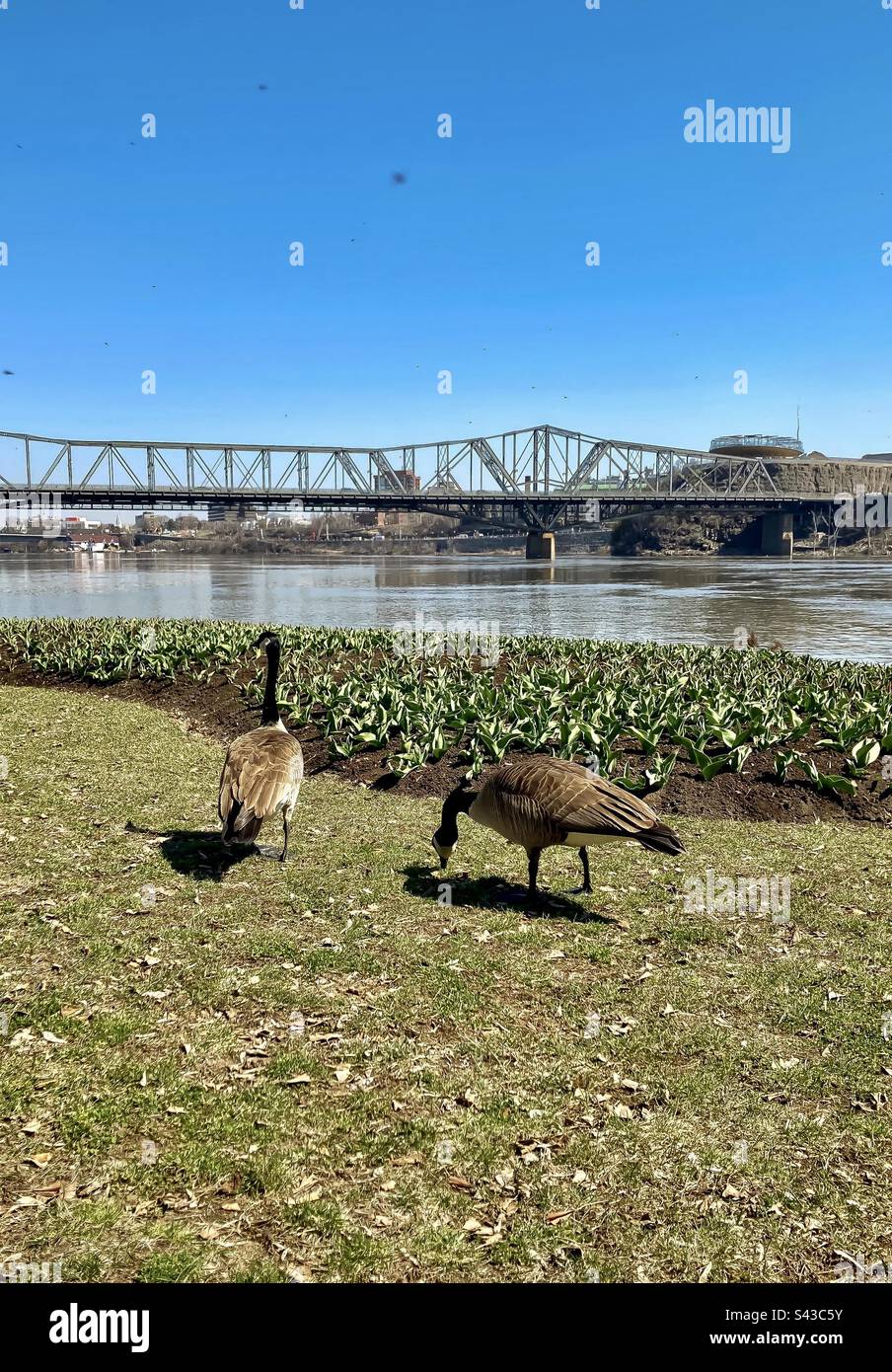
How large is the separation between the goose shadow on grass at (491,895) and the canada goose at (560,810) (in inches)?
7.7

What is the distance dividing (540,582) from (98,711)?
70.4 meters

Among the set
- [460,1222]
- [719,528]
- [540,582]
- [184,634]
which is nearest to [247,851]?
[460,1222]

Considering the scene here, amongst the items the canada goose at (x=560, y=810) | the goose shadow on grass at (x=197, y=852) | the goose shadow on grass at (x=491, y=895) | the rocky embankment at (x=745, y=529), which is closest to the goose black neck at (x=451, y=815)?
the canada goose at (x=560, y=810)

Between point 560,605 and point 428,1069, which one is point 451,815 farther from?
point 560,605

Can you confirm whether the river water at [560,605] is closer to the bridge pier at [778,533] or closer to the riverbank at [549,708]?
the riverbank at [549,708]

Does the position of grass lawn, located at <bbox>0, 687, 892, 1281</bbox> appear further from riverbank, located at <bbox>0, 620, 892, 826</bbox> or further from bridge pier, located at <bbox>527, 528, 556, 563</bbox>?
bridge pier, located at <bbox>527, 528, 556, 563</bbox>

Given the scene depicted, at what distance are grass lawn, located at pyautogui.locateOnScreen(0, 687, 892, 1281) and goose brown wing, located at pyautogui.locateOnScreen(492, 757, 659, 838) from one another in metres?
1.15

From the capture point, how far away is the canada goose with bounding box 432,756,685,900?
278 inches

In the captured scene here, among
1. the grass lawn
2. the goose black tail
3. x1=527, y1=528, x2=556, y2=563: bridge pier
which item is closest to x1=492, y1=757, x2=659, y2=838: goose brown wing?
the grass lawn

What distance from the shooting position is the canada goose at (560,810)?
7.06 metres

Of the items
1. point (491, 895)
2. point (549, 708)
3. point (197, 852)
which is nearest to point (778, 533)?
point (549, 708)

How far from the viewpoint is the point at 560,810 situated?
728cm

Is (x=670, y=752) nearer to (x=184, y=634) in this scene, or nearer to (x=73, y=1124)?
(x=73, y=1124)
